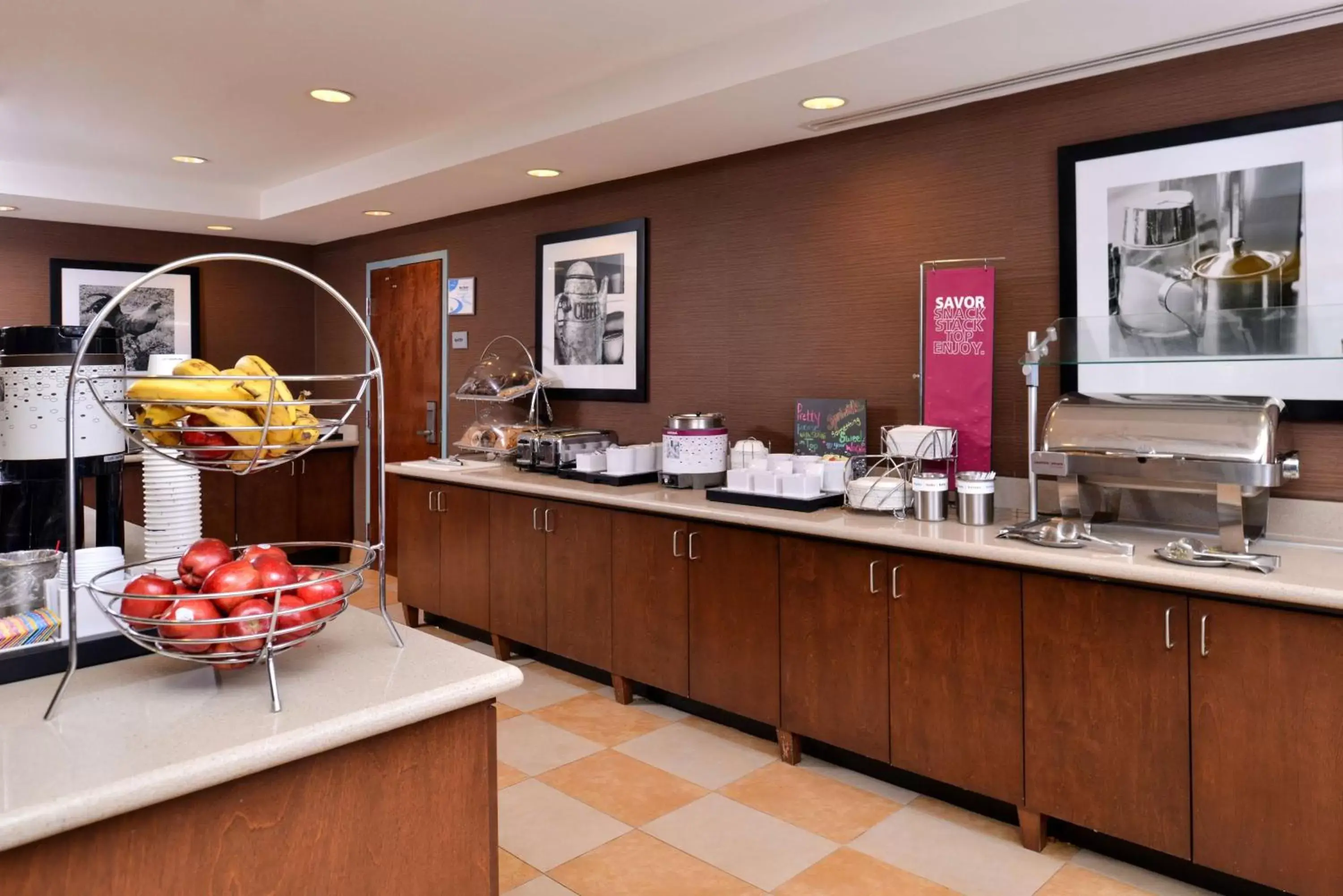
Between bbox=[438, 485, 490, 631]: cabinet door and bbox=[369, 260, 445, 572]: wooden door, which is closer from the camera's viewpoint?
bbox=[438, 485, 490, 631]: cabinet door

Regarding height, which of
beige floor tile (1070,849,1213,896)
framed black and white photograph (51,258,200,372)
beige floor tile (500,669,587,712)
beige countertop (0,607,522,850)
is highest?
framed black and white photograph (51,258,200,372)

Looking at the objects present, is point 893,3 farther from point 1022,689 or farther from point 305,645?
point 305,645

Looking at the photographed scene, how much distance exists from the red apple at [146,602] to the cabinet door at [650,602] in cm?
228

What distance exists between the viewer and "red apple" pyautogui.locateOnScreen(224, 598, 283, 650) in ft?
3.86

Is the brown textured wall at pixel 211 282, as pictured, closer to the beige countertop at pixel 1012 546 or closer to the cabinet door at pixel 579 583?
the cabinet door at pixel 579 583

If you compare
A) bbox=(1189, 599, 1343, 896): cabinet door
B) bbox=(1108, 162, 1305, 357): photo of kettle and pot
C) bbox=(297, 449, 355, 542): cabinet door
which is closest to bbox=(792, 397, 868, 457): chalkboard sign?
bbox=(1108, 162, 1305, 357): photo of kettle and pot

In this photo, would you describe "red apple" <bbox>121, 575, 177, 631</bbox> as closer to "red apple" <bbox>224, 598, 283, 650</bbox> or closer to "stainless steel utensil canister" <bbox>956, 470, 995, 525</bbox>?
"red apple" <bbox>224, 598, 283, 650</bbox>

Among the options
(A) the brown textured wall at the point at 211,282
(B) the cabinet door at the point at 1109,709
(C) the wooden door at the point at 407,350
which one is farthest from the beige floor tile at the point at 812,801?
(A) the brown textured wall at the point at 211,282

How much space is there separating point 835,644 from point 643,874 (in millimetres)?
938

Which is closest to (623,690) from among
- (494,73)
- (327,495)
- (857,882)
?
(857,882)

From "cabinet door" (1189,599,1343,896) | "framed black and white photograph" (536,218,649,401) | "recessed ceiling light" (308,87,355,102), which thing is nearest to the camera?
"cabinet door" (1189,599,1343,896)

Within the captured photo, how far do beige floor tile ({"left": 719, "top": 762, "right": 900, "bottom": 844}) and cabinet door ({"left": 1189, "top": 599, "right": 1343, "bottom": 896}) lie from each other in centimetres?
90

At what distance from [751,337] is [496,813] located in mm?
2940

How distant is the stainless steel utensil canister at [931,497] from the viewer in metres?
2.98
